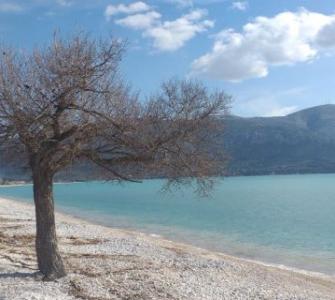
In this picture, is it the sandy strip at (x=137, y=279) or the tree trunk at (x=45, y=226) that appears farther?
the tree trunk at (x=45, y=226)

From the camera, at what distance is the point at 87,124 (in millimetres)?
14562

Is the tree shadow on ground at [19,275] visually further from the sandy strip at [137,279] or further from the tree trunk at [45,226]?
the tree trunk at [45,226]

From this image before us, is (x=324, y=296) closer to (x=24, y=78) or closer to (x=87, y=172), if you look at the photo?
(x=87, y=172)

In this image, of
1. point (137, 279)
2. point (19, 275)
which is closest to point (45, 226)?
point (19, 275)

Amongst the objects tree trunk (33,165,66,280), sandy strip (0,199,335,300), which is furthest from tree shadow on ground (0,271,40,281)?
tree trunk (33,165,66,280)

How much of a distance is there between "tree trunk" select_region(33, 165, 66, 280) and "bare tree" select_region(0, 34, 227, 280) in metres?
0.03

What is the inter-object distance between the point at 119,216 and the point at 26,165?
51.8 m

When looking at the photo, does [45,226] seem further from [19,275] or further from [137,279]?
[137,279]

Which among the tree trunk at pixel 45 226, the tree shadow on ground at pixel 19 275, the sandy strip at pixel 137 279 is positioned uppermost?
the tree trunk at pixel 45 226

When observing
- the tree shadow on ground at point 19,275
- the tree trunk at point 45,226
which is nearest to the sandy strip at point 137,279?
the tree shadow on ground at point 19,275

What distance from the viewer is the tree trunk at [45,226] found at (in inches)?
592

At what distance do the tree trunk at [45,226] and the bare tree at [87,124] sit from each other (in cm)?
3

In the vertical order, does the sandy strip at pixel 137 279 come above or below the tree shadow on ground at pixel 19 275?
below

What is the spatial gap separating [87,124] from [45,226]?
3025mm
